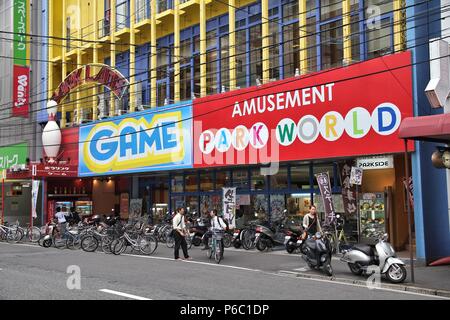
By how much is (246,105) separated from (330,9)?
16.2 feet

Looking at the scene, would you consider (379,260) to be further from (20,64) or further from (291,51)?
(20,64)

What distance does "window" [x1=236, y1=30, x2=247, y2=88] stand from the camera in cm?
2342

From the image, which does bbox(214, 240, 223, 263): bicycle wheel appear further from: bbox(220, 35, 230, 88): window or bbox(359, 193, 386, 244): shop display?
bbox(220, 35, 230, 88): window

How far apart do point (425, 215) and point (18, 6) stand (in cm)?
2950

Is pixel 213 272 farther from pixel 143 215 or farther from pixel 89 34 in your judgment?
pixel 89 34

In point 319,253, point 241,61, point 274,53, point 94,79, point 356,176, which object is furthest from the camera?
point 94,79

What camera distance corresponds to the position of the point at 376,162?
17.7 meters

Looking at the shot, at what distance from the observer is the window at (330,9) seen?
20031mm

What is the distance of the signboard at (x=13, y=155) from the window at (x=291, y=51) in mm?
21731

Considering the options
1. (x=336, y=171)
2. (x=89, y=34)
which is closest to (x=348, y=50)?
(x=336, y=171)

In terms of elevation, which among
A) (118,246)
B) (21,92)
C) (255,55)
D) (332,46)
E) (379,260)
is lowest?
(118,246)

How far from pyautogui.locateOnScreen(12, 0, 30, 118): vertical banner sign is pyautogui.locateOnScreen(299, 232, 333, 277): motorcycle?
85.4 ft

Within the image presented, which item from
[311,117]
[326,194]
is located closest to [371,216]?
[326,194]

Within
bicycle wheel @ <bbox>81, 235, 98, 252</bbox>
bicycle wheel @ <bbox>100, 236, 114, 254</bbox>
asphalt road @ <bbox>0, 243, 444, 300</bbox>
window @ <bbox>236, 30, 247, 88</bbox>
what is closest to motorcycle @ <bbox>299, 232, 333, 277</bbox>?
asphalt road @ <bbox>0, 243, 444, 300</bbox>
